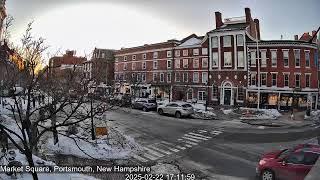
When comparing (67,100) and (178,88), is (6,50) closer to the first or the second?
(67,100)

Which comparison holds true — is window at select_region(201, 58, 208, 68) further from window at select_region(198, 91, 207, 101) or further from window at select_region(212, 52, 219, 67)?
window at select_region(198, 91, 207, 101)

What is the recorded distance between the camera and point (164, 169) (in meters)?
3.41

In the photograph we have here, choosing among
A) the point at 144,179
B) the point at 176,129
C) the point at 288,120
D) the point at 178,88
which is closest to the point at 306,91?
the point at 288,120

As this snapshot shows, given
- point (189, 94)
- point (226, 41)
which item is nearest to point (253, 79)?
point (226, 41)

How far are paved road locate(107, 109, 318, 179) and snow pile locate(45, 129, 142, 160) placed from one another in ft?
0.41

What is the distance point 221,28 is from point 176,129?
6.15 ft

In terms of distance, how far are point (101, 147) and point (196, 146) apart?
1128 millimetres

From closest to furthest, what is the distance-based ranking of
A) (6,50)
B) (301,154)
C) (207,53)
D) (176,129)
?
(301,154) → (6,50) → (207,53) → (176,129)

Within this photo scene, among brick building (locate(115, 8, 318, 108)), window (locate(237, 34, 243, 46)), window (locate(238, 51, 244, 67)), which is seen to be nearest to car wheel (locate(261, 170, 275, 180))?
brick building (locate(115, 8, 318, 108))

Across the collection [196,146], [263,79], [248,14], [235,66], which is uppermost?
[248,14]

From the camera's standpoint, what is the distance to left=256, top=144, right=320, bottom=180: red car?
112 inches

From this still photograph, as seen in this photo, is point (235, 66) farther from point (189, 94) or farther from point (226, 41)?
point (189, 94)

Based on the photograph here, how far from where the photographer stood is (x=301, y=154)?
3.10 metres

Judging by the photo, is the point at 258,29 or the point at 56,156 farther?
the point at 56,156
